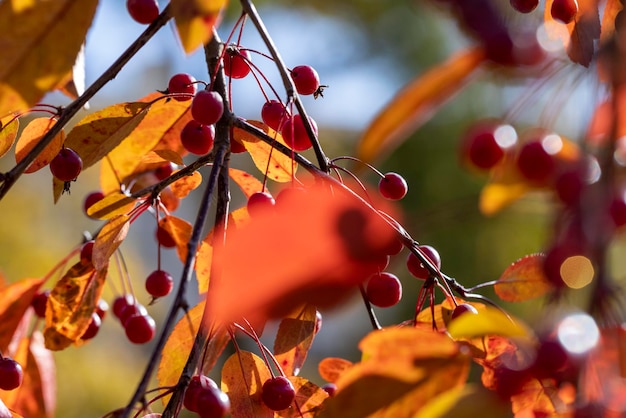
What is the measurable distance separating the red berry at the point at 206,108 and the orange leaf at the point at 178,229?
0.21 meters

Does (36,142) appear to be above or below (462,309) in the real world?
above

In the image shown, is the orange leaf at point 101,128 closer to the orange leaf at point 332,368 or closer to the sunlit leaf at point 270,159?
the sunlit leaf at point 270,159

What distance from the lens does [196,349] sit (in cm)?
41

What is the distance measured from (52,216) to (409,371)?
3869 mm

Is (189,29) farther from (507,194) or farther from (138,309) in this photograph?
(138,309)

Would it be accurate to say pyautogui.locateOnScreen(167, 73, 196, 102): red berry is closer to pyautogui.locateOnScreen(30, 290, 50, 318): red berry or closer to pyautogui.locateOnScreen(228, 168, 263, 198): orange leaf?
pyautogui.locateOnScreen(228, 168, 263, 198): orange leaf

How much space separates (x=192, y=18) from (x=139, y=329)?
398 mm

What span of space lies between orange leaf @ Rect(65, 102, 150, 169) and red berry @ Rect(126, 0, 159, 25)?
0.07 meters

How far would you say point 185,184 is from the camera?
0.62 metres

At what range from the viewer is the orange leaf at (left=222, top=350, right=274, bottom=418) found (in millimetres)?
492

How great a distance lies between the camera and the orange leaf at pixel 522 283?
0.56 meters

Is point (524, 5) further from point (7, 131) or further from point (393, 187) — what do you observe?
point (7, 131)

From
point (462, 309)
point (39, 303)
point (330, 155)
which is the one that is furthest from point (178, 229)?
point (330, 155)

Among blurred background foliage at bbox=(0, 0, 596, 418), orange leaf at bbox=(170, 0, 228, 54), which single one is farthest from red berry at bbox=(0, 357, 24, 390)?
blurred background foliage at bbox=(0, 0, 596, 418)
